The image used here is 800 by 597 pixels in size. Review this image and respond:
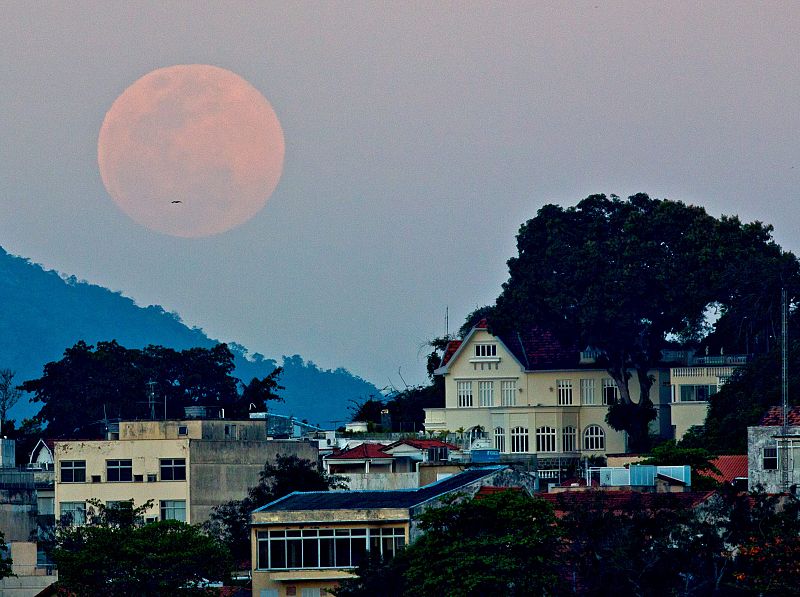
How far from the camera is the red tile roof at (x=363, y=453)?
313 feet

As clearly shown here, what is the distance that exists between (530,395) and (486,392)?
262 cm

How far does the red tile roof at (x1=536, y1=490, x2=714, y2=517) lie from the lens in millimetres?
55812

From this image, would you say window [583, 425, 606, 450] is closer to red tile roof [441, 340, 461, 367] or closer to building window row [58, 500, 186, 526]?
red tile roof [441, 340, 461, 367]

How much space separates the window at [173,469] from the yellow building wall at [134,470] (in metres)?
0.18

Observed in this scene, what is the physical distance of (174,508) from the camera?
95938 mm

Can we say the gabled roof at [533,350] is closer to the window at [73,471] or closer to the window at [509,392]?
the window at [509,392]

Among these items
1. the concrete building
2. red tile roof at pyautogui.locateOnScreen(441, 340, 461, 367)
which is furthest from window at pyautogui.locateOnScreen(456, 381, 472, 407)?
the concrete building

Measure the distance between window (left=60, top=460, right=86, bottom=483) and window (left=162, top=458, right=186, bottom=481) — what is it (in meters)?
3.89

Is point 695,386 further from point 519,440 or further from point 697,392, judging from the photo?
point 519,440

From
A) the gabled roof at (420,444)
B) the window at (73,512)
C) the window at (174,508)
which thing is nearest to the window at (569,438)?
the gabled roof at (420,444)

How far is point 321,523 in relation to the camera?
63688 mm

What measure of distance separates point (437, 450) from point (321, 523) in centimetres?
3386

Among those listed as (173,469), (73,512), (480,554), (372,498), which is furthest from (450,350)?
(480,554)

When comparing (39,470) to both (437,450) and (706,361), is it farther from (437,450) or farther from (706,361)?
(706,361)
